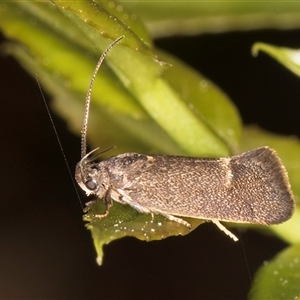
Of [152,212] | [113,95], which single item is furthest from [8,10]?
[152,212]

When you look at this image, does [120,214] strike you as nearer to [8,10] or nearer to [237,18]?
[8,10]

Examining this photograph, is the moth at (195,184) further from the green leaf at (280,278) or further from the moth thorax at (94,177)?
the green leaf at (280,278)

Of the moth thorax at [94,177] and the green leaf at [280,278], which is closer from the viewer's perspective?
the green leaf at [280,278]

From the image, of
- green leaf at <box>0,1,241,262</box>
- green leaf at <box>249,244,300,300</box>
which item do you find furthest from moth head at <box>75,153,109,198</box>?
green leaf at <box>249,244,300,300</box>

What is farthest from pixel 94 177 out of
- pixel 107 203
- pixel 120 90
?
pixel 120 90

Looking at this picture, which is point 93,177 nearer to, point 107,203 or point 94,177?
point 94,177

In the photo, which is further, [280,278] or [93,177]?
[93,177]

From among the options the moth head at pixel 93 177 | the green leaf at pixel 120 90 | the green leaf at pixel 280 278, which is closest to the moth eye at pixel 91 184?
the moth head at pixel 93 177
